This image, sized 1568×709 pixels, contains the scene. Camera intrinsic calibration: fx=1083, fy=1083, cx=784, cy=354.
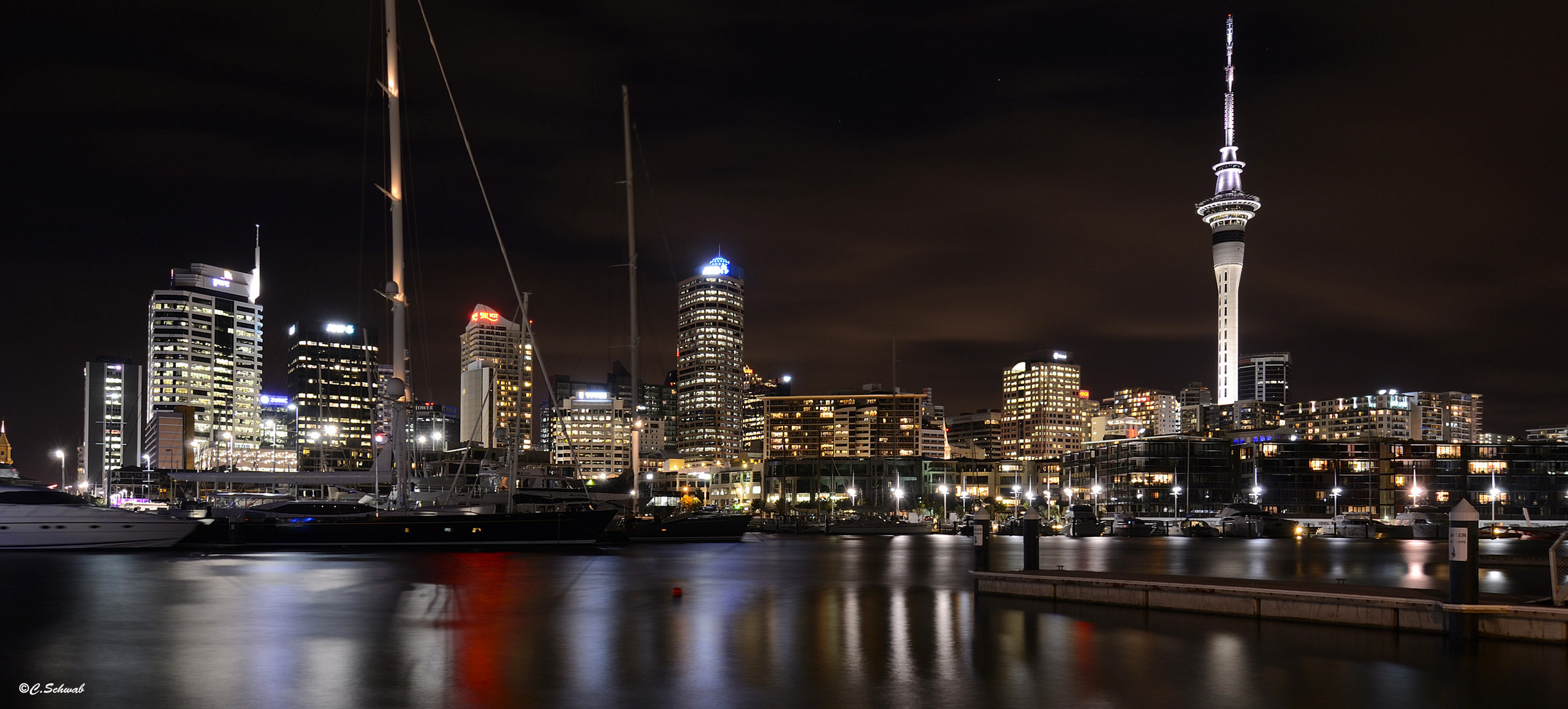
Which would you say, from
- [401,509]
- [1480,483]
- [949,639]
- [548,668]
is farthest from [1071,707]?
[1480,483]

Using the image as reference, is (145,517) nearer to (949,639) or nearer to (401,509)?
(401,509)

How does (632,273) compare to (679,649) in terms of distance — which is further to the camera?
(632,273)

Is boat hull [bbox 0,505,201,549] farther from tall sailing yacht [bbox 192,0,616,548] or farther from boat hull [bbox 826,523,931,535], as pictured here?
boat hull [bbox 826,523,931,535]

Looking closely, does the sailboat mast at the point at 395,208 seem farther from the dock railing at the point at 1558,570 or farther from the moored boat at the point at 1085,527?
the moored boat at the point at 1085,527

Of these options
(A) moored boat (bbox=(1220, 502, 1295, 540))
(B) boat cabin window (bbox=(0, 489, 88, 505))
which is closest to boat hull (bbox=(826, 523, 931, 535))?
(A) moored boat (bbox=(1220, 502, 1295, 540))

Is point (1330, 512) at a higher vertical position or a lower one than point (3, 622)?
lower

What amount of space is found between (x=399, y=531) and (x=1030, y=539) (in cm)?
3656

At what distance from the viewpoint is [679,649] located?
20422 millimetres

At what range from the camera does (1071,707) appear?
15.1 m

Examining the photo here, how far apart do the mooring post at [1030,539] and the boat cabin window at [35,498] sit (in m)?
47.4

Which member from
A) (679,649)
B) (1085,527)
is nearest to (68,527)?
(679,649)

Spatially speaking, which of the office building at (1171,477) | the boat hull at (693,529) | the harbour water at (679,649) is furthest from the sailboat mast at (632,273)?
the office building at (1171,477)

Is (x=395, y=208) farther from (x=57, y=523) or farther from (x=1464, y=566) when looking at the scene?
(x=1464, y=566)

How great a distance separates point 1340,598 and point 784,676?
12.7 meters
